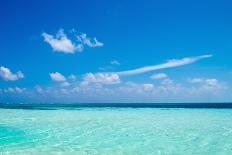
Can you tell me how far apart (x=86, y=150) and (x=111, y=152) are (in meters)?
0.81

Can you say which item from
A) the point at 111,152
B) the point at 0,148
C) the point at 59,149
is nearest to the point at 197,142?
the point at 111,152

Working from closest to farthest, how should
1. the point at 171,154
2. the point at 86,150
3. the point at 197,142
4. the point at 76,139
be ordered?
the point at 171,154, the point at 86,150, the point at 197,142, the point at 76,139

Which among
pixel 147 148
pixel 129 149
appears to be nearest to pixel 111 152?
pixel 129 149

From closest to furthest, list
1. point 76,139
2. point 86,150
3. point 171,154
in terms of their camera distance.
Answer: point 171,154
point 86,150
point 76,139

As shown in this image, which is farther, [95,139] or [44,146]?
[95,139]

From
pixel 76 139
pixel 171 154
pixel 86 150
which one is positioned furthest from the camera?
pixel 76 139

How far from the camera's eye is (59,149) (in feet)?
26.7

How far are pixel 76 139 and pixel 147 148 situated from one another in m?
2.96

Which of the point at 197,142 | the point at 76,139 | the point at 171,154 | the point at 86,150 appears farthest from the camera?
the point at 76,139

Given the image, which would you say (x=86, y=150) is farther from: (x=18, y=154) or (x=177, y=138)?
(x=177, y=138)

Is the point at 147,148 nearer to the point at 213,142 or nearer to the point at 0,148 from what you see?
the point at 213,142

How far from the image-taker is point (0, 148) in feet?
27.3

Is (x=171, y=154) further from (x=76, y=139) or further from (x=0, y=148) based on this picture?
(x=0, y=148)

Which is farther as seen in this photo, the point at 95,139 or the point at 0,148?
the point at 95,139
